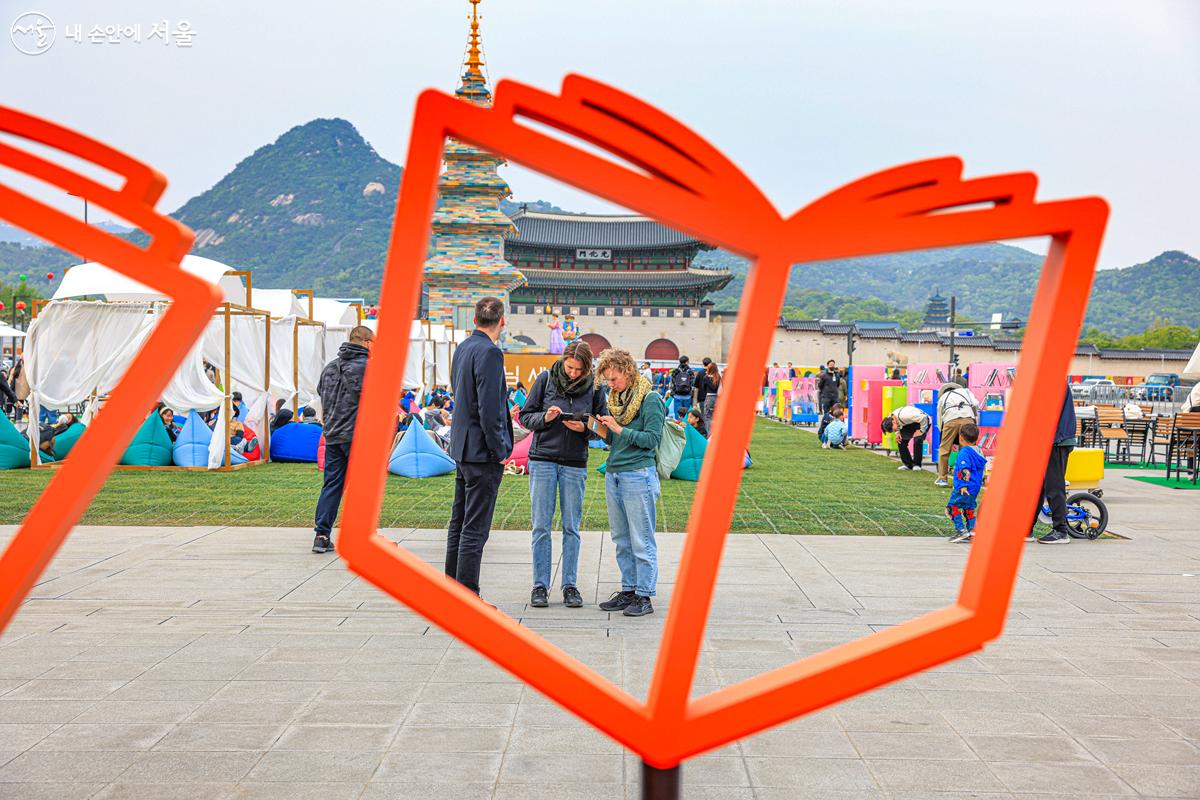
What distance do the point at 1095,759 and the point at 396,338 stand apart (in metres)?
3.04

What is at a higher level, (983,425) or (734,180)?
(734,180)

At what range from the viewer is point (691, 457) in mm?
12500

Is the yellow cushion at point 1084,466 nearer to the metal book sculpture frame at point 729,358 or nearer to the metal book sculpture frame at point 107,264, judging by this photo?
the metal book sculpture frame at point 729,358

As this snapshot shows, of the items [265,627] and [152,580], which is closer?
[265,627]

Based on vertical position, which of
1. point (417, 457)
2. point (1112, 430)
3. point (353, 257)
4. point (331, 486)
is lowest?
point (417, 457)

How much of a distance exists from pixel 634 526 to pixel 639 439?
0.52 metres

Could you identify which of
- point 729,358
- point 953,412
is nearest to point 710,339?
point 953,412

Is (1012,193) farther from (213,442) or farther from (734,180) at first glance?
(213,442)

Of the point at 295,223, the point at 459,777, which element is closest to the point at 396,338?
the point at 459,777

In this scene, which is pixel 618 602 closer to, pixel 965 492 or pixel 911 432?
pixel 965 492

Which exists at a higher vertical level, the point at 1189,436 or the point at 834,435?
the point at 1189,436

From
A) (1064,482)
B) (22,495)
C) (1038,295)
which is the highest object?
(1038,295)

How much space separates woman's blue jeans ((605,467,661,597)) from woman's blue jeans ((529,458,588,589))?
225mm

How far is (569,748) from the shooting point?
11.8 feet
